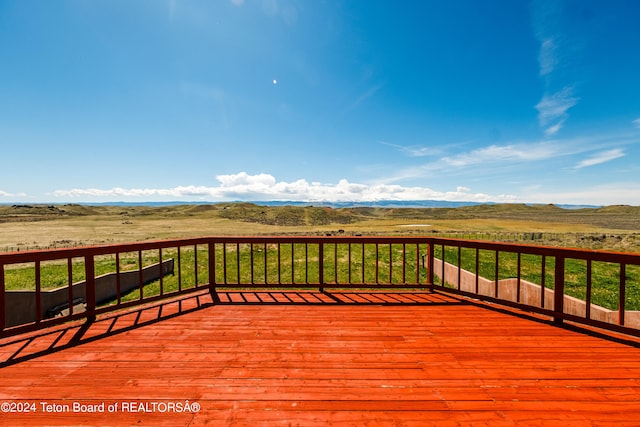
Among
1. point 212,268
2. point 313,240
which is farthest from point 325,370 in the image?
point 212,268

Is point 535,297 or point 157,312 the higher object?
point 157,312

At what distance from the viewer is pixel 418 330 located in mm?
3457

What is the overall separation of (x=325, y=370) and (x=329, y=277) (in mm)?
8806

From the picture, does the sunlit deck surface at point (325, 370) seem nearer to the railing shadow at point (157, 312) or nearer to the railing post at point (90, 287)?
the railing shadow at point (157, 312)

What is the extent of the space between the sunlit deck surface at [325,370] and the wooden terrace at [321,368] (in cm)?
1

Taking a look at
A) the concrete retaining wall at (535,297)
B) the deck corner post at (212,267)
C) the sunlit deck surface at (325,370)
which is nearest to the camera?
the sunlit deck surface at (325,370)

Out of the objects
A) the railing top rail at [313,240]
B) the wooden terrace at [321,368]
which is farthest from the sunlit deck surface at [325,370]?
the railing top rail at [313,240]

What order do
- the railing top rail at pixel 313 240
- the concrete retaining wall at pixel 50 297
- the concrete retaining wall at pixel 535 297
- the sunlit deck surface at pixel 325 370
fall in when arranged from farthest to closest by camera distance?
Result: the concrete retaining wall at pixel 50 297
the concrete retaining wall at pixel 535 297
the railing top rail at pixel 313 240
the sunlit deck surface at pixel 325 370

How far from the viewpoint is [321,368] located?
261cm

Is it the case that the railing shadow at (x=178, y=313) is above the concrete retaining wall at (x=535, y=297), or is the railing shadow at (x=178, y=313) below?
above

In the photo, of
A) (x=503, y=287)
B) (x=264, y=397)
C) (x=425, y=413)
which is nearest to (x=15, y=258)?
(x=264, y=397)

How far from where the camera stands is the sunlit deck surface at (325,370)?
204cm

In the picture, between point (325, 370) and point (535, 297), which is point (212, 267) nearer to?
point (325, 370)

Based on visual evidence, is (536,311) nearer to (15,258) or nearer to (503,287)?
(503,287)
